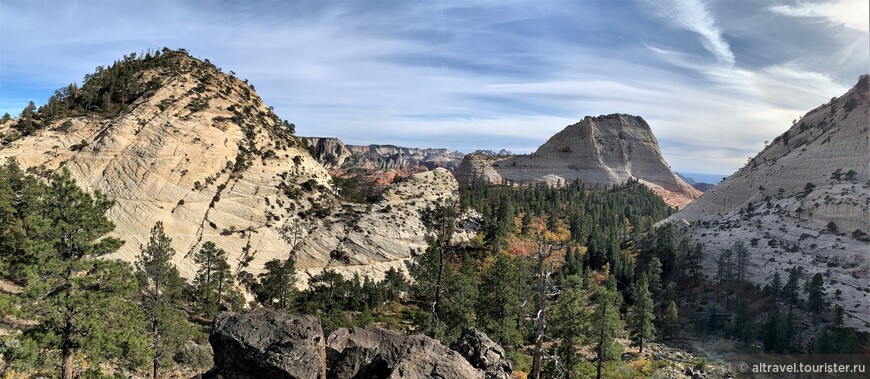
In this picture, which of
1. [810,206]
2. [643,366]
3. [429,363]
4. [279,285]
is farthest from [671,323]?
[429,363]

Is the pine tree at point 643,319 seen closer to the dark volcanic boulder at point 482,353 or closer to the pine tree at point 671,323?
the pine tree at point 671,323

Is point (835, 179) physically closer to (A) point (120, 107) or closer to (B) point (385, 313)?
(B) point (385, 313)

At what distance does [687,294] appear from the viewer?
239ft

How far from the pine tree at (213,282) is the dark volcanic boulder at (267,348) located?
3522cm

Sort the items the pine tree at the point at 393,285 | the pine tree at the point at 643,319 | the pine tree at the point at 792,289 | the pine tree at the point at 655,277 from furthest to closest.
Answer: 1. the pine tree at the point at 655,277
2. the pine tree at the point at 393,285
3. the pine tree at the point at 792,289
4. the pine tree at the point at 643,319

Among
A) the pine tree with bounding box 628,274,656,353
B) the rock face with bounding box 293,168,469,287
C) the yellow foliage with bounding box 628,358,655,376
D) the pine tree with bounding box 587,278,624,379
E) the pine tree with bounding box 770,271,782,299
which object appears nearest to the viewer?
the pine tree with bounding box 587,278,624,379

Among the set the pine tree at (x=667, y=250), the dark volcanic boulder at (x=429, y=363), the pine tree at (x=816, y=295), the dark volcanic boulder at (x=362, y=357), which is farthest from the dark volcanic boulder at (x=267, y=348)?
the pine tree at (x=667, y=250)

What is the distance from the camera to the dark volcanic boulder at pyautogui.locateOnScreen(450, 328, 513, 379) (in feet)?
57.0

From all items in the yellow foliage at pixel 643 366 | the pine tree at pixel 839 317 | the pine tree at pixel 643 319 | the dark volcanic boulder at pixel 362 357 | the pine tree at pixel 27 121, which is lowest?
the yellow foliage at pixel 643 366

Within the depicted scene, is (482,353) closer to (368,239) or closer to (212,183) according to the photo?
(368,239)

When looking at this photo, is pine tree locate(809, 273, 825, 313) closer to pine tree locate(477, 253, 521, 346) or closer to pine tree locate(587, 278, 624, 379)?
pine tree locate(587, 278, 624, 379)

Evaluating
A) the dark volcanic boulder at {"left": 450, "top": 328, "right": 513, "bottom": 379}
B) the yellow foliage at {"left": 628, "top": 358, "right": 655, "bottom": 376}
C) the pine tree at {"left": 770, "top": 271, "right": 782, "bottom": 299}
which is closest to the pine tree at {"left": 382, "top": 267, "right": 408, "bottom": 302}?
the yellow foliage at {"left": 628, "top": 358, "right": 655, "bottom": 376}

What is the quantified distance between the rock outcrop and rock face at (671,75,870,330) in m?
62.8

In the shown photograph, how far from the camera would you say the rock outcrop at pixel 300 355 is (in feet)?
44.4
